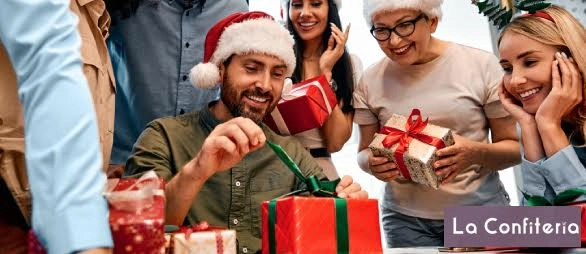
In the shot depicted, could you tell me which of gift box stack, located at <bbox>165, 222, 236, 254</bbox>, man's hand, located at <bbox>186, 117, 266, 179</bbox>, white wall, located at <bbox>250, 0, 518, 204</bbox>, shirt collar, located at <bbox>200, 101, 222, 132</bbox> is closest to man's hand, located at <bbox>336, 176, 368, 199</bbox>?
man's hand, located at <bbox>186, 117, 266, 179</bbox>

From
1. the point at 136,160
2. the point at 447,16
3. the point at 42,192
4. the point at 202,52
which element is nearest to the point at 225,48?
the point at 202,52

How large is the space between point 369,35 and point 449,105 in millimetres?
1320

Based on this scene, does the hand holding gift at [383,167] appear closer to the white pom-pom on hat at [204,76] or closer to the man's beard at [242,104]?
the man's beard at [242,104]

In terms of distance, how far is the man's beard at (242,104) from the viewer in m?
2.36

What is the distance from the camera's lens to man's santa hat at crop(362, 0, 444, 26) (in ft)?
8.95

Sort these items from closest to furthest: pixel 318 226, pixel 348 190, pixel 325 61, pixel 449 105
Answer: pixel 318 226 < pixel 348 190 < pixel 449 105 < pixel 325 61

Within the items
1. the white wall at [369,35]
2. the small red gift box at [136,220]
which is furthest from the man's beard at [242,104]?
the white wall at [369,35]

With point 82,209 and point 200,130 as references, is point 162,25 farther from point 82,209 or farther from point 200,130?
point 82,209

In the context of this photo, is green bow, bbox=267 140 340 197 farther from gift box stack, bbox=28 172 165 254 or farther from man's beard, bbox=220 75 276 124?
man's beard, bbox=220 75 276 124

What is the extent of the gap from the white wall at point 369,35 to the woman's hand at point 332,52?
0.96 m

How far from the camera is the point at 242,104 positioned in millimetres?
2365

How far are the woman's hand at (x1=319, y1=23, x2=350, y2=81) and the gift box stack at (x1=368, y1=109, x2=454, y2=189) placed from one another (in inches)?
20.1

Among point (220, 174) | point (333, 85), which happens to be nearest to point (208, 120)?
point (220, 174)

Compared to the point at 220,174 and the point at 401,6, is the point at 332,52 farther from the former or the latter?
the point at 220,174
